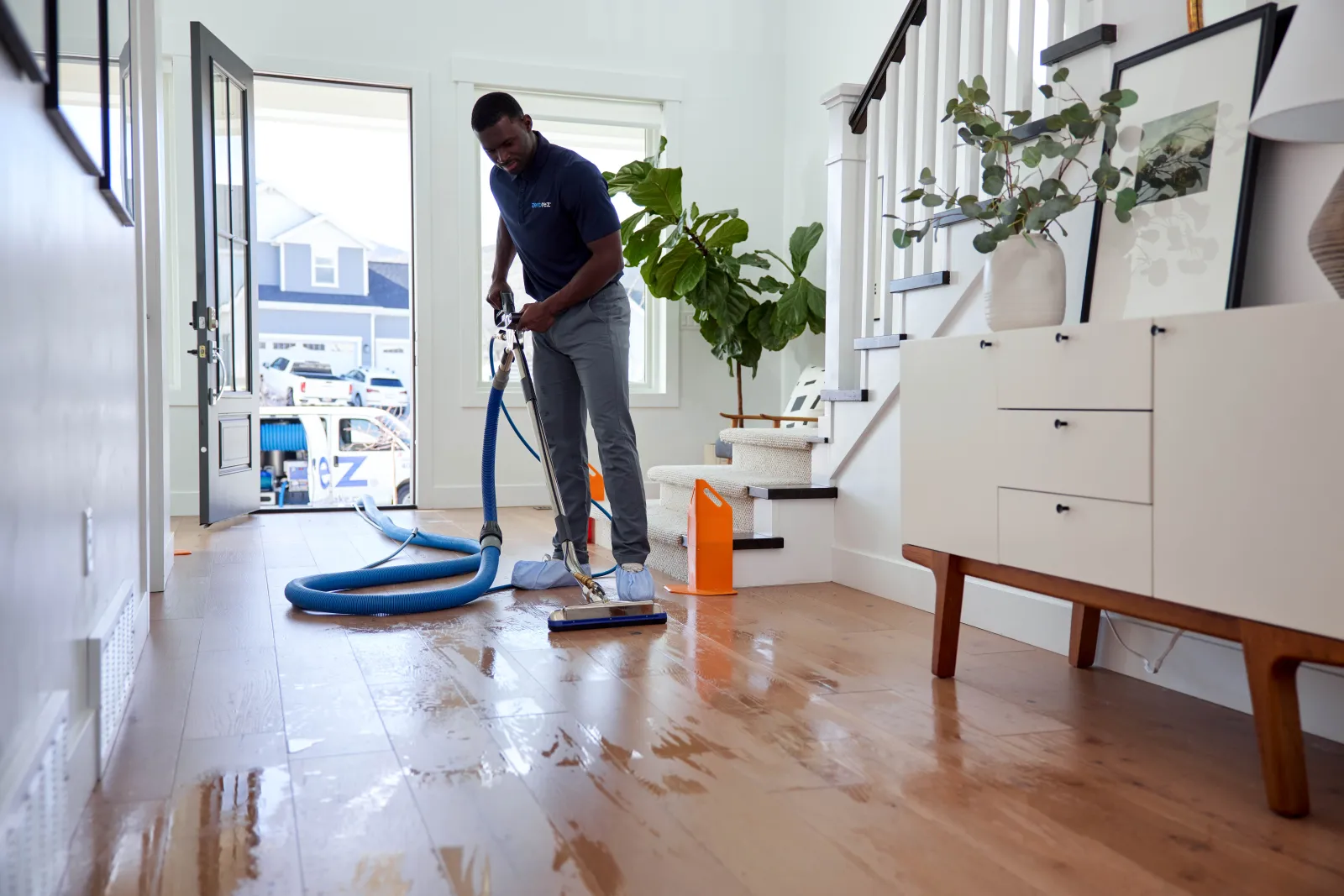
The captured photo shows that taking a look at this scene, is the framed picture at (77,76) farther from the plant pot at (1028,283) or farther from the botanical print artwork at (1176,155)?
the botanical print artwork at (1176,155)

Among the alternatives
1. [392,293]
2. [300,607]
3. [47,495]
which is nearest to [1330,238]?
[47,495]

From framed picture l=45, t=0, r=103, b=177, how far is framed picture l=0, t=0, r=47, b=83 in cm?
3

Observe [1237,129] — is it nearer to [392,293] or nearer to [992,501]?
[992,501]

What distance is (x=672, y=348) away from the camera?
19.9 ft

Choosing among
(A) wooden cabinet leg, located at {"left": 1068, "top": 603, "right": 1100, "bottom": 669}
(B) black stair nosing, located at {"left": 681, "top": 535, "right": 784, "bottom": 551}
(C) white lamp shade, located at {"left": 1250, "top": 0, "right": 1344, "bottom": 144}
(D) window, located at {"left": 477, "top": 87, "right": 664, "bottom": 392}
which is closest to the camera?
(C) white lamp shade, located at {"left": 1250, "top": 0, "right": 1344, "bottom": 144}

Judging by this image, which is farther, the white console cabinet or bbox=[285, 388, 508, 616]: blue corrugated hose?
bbox=[285, 388, 508, 616]: blue corrugated hose

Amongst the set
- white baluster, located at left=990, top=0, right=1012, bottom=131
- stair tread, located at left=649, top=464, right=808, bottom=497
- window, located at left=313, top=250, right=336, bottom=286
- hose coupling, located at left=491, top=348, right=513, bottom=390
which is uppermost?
window, located at left=313, top=250, right=336, bottom=286

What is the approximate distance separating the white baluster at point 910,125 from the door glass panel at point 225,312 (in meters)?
3.07

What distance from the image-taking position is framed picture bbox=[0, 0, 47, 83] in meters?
0.99

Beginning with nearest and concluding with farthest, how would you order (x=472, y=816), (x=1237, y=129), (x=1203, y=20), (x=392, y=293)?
(x=472, y=816) < (x=1237, y=129) < (x=1203, y=20) < (x=392, y=293)

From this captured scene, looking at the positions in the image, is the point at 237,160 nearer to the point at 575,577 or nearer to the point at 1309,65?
the point at 575,577

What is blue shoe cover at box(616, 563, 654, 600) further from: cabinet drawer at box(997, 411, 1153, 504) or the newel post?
cabinet drawer at box(997, 411, 1153, 504)

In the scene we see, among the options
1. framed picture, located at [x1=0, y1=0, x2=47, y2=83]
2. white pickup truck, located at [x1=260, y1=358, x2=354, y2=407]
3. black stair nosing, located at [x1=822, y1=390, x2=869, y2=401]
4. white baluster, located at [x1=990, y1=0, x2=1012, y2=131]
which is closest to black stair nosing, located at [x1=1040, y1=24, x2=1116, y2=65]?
white baluster, located at [x1=990, y1=0, x2=1012, y2=131]

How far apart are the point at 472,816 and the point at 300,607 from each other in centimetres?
158
